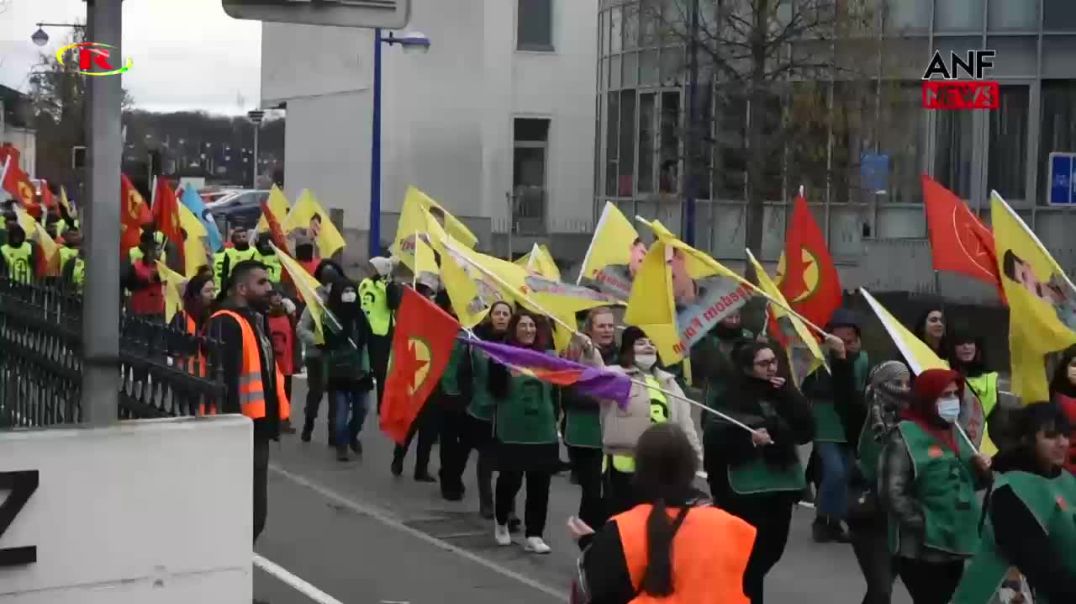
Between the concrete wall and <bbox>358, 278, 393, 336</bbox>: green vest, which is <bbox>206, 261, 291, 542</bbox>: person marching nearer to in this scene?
the concrete wall

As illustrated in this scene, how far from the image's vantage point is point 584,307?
13211 mm

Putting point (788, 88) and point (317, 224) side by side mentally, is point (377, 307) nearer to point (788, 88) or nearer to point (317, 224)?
point (317, 224)

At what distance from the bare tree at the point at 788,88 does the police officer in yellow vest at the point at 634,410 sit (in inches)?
705

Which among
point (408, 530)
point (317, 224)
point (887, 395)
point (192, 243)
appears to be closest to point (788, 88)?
point (317, 224)

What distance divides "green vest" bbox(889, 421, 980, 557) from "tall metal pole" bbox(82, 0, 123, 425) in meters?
3.35

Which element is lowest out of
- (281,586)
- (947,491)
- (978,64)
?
(281,586)

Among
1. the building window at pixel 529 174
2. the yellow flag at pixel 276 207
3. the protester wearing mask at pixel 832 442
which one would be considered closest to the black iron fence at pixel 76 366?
the protester wearing mask at pixel 832 442

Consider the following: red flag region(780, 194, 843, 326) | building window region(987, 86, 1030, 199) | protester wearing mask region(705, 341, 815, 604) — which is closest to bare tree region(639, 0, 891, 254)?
building window region(987, 86, 1030, 199)

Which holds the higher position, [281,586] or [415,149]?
[415,149]

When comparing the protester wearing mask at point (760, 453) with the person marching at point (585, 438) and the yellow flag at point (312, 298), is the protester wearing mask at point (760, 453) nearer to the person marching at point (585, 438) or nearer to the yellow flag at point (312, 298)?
the person marching at point (585, 438)

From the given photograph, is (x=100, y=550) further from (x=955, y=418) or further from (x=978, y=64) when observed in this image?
(x=978, y=64)

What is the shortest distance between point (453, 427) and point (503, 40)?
1436 inches

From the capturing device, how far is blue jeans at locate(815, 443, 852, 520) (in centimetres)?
1188

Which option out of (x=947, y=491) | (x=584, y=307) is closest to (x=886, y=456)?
(x=947, y=491)
